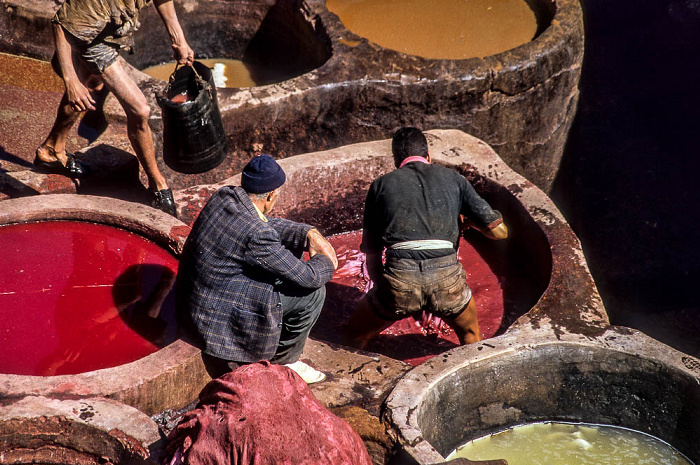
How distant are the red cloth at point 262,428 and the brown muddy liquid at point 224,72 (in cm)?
507

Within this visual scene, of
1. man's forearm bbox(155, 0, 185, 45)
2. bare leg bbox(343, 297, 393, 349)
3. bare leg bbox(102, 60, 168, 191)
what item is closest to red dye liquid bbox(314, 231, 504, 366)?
bare leg bbox(343, 297, 393, 349)

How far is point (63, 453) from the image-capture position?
3.17 meters

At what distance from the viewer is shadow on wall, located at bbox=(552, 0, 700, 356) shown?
7.26m

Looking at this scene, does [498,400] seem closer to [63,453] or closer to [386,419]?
[386,419]

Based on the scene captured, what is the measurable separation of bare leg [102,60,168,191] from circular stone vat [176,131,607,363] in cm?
20

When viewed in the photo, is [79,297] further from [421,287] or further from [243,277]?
[421,287]

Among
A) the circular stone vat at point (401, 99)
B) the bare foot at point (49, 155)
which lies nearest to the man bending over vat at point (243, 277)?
the circular stone vat at point (401, 99)

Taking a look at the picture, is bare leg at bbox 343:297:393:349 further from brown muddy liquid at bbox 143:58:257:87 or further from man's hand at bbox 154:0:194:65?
brown muddy liquid at bbox 143:58:257:87

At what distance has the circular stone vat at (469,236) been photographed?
470cm

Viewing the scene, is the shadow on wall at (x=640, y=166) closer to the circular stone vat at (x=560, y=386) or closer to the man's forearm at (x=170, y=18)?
the circular stone vat at (x=560, y=386)

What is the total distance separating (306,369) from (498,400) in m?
0.98

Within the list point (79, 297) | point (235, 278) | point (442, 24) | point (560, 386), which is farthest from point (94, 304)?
point (442, 24)

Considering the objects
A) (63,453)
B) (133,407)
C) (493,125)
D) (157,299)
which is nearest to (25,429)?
(63,453)

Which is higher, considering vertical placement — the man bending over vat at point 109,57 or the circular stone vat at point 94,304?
the man bending over vat at point 109,57
